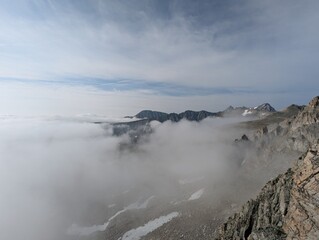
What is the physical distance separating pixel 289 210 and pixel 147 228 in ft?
386

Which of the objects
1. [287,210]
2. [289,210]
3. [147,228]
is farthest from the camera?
[147,228]

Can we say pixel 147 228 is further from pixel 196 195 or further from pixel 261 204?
pixel 261 204

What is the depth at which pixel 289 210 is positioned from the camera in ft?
187

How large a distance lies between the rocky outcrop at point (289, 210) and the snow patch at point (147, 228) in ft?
289

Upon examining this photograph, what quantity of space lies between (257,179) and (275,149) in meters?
25.1

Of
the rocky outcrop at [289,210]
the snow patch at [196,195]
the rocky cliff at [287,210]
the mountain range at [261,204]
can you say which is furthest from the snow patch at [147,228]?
the rocky outcrop at [289,210]

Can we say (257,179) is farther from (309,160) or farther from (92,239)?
(309,160)

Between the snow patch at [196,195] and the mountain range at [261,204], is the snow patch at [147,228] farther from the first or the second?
the snow patch at [196,195]

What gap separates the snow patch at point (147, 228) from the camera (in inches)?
6230

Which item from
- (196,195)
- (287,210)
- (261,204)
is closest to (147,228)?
(196,195)

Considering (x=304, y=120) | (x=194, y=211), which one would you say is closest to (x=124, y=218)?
(x=194, y=211)

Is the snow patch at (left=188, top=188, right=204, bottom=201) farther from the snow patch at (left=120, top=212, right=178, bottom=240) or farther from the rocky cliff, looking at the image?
the rocky cliff

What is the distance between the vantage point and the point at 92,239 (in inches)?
7087

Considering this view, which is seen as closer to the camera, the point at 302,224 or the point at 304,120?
the point at 302,224
